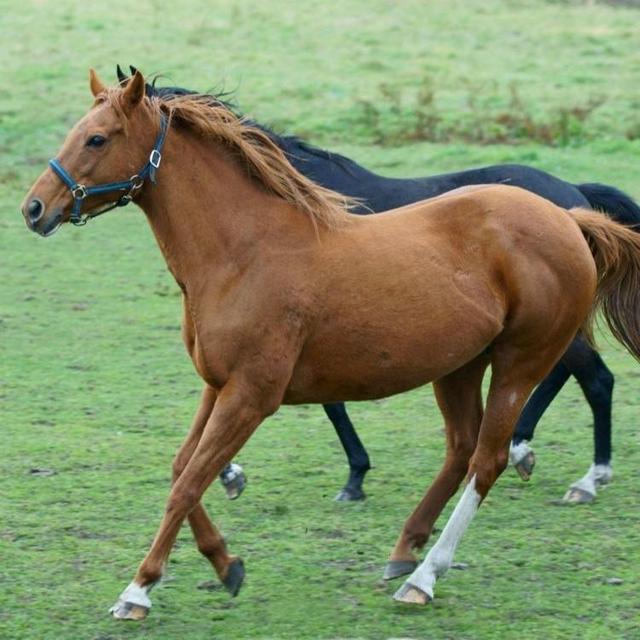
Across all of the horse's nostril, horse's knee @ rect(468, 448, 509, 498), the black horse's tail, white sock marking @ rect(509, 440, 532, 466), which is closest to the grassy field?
white sock marking @ rect(509, 440, 532, 466)

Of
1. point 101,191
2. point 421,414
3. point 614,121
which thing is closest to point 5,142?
point 614,121

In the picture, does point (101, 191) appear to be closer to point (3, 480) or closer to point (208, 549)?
point (208, 549)

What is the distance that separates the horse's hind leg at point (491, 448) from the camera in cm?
515

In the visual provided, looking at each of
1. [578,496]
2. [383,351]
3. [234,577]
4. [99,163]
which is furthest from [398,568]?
[99,163]

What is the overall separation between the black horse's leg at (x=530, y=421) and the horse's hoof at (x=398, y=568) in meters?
1.41

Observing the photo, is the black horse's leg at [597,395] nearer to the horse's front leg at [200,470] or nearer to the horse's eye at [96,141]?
the horse's front leg at [200,470]

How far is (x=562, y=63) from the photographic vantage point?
64.5ft

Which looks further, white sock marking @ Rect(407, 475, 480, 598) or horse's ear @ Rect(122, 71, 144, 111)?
white sock marking @ Rect(407, 475, 480, 598)

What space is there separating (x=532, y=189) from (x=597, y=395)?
44.0 inches

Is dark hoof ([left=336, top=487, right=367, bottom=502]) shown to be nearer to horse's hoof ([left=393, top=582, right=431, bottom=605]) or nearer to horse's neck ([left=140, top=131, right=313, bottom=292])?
horse's hoof ([left=393, top=582, right=431, bottom=605])

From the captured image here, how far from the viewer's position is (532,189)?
278 inches

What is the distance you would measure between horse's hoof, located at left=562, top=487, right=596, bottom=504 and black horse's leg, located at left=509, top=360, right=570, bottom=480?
300mm

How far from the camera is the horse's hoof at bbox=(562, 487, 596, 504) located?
6.41m

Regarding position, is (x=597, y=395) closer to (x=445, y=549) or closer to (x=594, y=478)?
(x=594, y=478)
